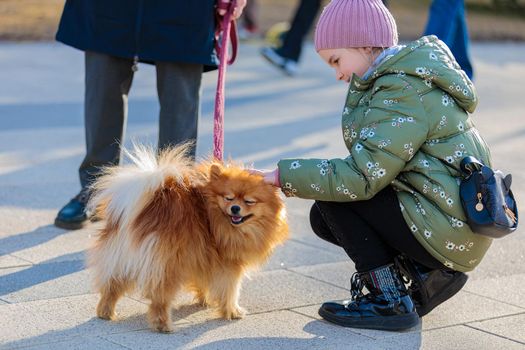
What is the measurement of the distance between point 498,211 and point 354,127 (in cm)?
66

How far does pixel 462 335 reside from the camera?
3.85 m

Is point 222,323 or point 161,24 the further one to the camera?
point 161,24

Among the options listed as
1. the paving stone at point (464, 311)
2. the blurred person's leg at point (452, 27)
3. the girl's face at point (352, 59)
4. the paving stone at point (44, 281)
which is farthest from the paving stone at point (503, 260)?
the paving stone at point (44, 281)

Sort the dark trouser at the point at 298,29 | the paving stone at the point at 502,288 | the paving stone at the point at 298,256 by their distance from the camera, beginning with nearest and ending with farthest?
the paving stone at the point at 502,288, the paving stone at the point at 298,256, the dark trouser at the point at 298,29

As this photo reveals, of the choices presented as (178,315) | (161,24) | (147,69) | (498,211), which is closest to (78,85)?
(147,69)

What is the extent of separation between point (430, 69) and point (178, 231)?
45.8 inches

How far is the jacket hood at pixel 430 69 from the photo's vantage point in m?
3.66

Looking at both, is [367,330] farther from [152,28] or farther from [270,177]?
[152,28]

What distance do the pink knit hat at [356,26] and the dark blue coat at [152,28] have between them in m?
1.18

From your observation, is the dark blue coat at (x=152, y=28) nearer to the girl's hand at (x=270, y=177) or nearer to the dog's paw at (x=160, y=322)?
the girl's hand at (x=270, y=177)

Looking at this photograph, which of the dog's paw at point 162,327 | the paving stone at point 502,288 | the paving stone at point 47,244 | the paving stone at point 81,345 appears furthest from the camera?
the paving stone at point 47,244

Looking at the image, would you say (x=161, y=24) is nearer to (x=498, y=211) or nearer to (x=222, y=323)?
(x=222, y=323)

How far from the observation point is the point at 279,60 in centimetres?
1094

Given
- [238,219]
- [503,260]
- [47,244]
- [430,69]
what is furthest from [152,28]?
[503,260]
